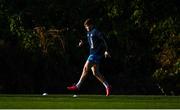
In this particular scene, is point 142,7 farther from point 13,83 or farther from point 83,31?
point 13,83

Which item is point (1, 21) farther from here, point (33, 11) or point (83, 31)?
point (83, 31)

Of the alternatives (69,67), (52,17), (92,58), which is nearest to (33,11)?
(52,17)

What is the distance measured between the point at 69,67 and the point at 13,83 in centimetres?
263

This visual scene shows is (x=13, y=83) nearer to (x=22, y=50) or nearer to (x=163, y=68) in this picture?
(x=22, y=50)

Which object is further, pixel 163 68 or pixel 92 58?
pixel 163 68

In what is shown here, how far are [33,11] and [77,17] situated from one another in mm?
1989

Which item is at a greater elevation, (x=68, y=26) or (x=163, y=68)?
(x=68, y=26)

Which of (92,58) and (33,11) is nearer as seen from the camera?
(92,58)

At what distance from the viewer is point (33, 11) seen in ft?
96.2

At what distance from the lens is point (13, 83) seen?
96.9 feet

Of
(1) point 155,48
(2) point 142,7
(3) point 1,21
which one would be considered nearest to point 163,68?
(1) point 155,48

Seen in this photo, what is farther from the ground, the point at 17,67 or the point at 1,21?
the point at 1,21

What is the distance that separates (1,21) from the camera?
2902 cm

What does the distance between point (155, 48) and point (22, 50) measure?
19.9 ft
